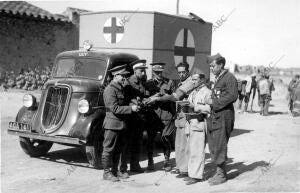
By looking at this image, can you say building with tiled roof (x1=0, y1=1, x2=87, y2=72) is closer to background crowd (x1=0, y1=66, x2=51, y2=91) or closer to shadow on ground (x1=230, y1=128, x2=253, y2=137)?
background crowd (x1=0, y1=66, x2=51, y2=91)

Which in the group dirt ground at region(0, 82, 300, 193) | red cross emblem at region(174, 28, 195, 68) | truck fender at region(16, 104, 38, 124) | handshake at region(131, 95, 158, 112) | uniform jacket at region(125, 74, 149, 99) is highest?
red cross emblem at region(174, 28, 195, 68)

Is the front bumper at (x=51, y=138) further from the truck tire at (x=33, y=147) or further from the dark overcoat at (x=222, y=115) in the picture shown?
the dark overcoat at (x=222, y=115)

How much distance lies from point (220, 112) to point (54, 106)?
3157 mm

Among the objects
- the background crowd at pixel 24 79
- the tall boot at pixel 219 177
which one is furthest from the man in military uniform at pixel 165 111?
the background crowd at pixel 24 79

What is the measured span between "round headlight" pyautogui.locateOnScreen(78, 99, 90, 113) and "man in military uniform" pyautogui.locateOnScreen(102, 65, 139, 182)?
0.86 metres

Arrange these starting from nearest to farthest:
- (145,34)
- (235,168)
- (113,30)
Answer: (235,168) → (145,34) → (113,30)

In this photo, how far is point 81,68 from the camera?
319 inches

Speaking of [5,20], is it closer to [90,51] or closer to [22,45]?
[22,45]

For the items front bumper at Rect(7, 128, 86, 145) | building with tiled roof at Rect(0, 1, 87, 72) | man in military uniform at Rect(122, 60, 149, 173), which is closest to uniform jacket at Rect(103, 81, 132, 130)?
man in military uniform at Rect(122, 60, 149, 173)

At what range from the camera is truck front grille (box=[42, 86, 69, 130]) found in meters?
7.46

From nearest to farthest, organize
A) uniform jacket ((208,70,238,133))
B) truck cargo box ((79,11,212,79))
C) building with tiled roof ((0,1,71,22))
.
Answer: uniform jacket ((208,70,238,133)) → truck cargo box ((79,11,212,79)) → building with tiled roof ((0,1,71,22))

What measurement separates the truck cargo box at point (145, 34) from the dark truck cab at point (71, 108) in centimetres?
36

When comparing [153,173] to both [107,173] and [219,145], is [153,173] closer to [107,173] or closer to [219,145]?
[107,173]

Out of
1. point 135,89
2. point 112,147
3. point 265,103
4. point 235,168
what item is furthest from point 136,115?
point 265,103
